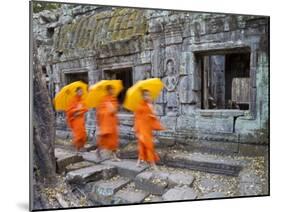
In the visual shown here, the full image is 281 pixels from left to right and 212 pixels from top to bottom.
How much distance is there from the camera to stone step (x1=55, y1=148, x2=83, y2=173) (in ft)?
12.1

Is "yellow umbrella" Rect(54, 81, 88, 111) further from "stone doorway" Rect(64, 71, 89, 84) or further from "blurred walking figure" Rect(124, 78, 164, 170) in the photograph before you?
"blurred walking figure" Rect(124, 78, 164, 170)

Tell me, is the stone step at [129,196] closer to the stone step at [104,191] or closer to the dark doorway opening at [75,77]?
the stone step at [104,191]

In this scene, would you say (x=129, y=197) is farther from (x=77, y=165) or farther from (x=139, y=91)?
(x=139, y=91)

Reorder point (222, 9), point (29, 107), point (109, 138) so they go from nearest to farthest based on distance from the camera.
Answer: point (29, 107)
point (109, 138)
point (222, 9)

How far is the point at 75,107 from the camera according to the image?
12.1ft

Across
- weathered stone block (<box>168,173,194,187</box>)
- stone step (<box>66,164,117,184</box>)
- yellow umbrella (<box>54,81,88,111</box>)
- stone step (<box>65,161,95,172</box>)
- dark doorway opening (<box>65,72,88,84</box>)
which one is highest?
dark doorway opening (<box>65,72,88,84</box>)

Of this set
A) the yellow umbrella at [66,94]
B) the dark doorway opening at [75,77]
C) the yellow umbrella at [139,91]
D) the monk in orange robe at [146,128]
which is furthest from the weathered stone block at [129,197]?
the dark doorway opening at [75,77]

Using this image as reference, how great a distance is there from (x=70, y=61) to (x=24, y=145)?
791mm

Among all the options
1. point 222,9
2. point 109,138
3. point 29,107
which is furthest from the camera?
point 222,9

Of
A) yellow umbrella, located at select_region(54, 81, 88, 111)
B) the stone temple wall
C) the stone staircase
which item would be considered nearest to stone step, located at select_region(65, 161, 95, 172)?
the stone staircase

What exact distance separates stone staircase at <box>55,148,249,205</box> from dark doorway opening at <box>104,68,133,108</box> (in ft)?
1.69

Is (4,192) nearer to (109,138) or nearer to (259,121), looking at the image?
(109,138)
